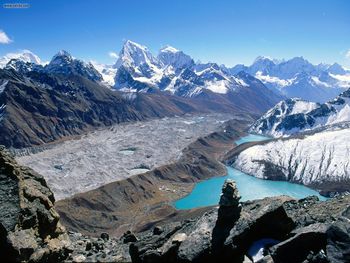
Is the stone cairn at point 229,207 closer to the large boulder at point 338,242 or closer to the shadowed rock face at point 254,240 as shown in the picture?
the shadowed rock face at point 254,240

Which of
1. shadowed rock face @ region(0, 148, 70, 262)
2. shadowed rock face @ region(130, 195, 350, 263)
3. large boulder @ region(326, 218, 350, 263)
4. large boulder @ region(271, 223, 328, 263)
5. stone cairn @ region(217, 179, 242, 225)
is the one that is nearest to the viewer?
large boulder @ region(326, 218, 350, 263)

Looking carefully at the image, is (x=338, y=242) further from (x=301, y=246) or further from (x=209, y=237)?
(x=209, y=237)

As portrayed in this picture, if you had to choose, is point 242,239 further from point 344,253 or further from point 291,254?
point 344,253

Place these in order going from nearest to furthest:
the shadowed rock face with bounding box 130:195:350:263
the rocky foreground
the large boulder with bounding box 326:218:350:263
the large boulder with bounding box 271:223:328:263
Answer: the large boulder with bounding box 326:218:350:263, the shadowed rock face with bounding box 130:195:350:263, the large boulder with bounding box 271:223:328:263, the rocky foreground

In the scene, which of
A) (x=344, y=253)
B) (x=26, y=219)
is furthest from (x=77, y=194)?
(x=344, y=253)

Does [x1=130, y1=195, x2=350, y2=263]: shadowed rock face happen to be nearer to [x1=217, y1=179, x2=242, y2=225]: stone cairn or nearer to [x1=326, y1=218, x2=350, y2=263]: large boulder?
[x1=326, y1=218, x2=350, y2=263]: large boulder

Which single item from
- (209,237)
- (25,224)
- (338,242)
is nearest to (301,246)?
(338,242)

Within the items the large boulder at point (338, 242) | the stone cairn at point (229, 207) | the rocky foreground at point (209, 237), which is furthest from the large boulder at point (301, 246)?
the stone cairn at point (229, 207)

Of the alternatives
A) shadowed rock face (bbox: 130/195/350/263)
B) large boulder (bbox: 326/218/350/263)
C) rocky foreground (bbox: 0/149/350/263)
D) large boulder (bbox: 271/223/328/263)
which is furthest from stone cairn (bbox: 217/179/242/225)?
large boulder (bbox: 326/218/350/263)

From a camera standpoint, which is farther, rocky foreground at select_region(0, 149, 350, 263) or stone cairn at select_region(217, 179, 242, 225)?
stone cairn at select_region(217, 179, 242, 225)
